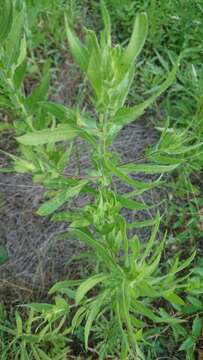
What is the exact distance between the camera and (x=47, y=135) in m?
1.05

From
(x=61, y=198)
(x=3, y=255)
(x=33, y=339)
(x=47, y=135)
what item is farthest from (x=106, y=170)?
(x=3, y=255)

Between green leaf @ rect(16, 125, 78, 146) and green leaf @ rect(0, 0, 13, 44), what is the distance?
0.27 meters

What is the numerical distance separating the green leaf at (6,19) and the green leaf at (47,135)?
27 cm

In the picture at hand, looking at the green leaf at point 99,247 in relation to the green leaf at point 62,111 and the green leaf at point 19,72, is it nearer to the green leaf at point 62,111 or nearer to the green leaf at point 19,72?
the green leaf at point 62,111

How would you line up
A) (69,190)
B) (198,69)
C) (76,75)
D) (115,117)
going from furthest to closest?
(76,75) < (198,69) < (69,190) < (115,117)

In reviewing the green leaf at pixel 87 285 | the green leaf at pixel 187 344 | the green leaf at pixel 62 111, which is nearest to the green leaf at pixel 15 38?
the green leaf at pixel 62 111

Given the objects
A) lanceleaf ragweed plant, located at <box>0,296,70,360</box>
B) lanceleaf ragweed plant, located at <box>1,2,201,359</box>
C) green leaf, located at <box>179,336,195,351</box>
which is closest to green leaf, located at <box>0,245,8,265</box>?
lanceleaf ragweed plant, located at <box>0,296,70,360</box>

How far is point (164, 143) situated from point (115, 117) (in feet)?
0.97

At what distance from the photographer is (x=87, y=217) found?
4.31 ft

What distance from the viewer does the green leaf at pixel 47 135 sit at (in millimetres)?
1022

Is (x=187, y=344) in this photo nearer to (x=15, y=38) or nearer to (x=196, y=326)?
(x=196, y=326)

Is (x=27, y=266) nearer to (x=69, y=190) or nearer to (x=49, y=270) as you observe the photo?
(x=49, y=270)

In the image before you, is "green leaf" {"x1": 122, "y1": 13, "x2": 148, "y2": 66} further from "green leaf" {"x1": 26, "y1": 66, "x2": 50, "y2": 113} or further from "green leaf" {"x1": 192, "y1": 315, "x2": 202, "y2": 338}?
"green leaf" {"x1": 192, "y1": 315, "x2": 202, "y2": 338}

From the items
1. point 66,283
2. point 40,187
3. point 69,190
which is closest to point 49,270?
point 40,187
